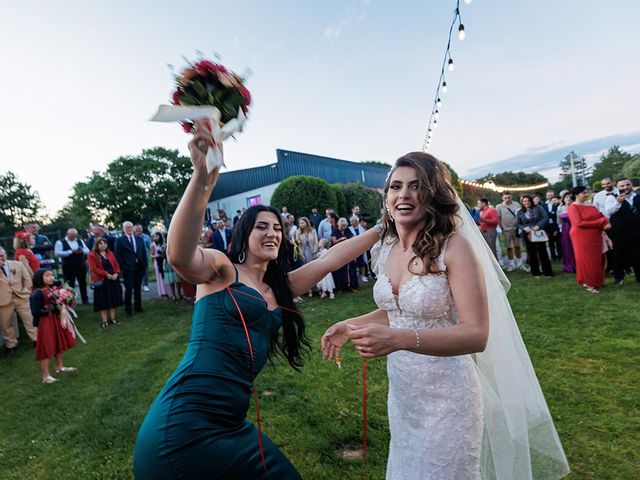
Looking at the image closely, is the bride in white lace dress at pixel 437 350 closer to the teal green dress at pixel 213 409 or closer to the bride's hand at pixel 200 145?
the teal green dress at pixel 213 409

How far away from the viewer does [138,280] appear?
10.8 meters

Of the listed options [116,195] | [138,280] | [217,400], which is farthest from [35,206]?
[217,400]

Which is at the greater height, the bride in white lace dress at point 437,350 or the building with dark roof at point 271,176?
the building with dark roof at point 271,176

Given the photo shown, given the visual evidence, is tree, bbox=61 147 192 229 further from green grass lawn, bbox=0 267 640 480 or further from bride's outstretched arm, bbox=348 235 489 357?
bride's outstretched arm, bbox=348 235 489 357

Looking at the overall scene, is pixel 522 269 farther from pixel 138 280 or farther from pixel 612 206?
pixel 138 280

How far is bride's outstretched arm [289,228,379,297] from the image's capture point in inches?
102

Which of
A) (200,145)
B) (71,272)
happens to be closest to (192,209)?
(200,145)

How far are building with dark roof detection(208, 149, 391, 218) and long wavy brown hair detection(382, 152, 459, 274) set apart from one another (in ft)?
93.2

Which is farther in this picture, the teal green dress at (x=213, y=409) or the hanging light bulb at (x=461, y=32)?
the hanging light bulb at (x=461, y=32)

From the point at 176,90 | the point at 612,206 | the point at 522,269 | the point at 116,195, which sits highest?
the point at 116,195

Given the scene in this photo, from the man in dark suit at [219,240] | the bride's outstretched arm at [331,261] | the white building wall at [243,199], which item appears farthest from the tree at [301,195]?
the bride's outstretched arm at [331,261]

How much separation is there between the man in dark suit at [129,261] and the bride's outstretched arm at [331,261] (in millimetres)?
9344

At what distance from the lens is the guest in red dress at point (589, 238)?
27.6ft

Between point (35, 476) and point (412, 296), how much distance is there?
4135 mm
